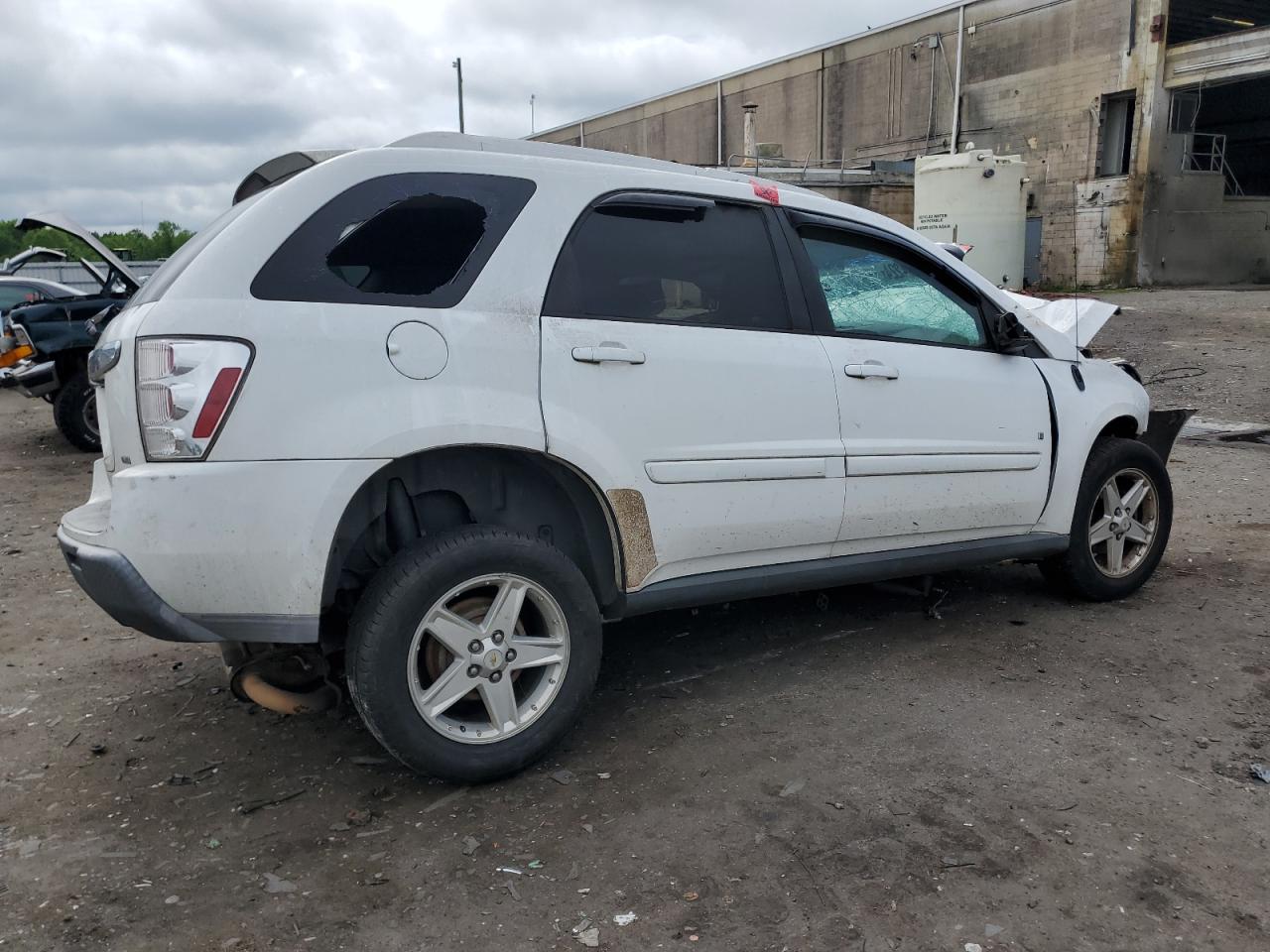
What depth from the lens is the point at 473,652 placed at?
2955 millimetres

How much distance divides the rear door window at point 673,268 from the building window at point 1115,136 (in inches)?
1017

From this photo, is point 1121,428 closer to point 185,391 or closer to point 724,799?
point 724,799

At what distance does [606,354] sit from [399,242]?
2.30 feet

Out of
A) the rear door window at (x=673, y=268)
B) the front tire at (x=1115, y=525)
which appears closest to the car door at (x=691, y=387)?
the rear door window at (x=673, y=268)

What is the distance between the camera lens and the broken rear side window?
280cm

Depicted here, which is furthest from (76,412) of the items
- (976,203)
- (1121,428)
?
(976,203)

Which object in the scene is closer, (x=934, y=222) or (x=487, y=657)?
(x=487, y=657)

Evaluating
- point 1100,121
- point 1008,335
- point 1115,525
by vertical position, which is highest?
point 1100,121

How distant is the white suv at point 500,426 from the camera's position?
2682mm

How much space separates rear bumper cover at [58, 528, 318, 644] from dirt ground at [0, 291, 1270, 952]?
1.93 ft

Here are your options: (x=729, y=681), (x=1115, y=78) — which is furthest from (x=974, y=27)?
(x=729, y=681)

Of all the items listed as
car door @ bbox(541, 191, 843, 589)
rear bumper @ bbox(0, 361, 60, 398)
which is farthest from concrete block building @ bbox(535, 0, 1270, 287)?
car door @ bbox(541, 191, 843, 589)

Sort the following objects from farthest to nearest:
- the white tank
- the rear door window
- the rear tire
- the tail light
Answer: the white tank
the rear tire
the rear door window
the tail light

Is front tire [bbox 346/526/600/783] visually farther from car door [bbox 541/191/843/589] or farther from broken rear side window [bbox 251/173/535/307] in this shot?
broken rear side window [bbox 251/173/535/307]
